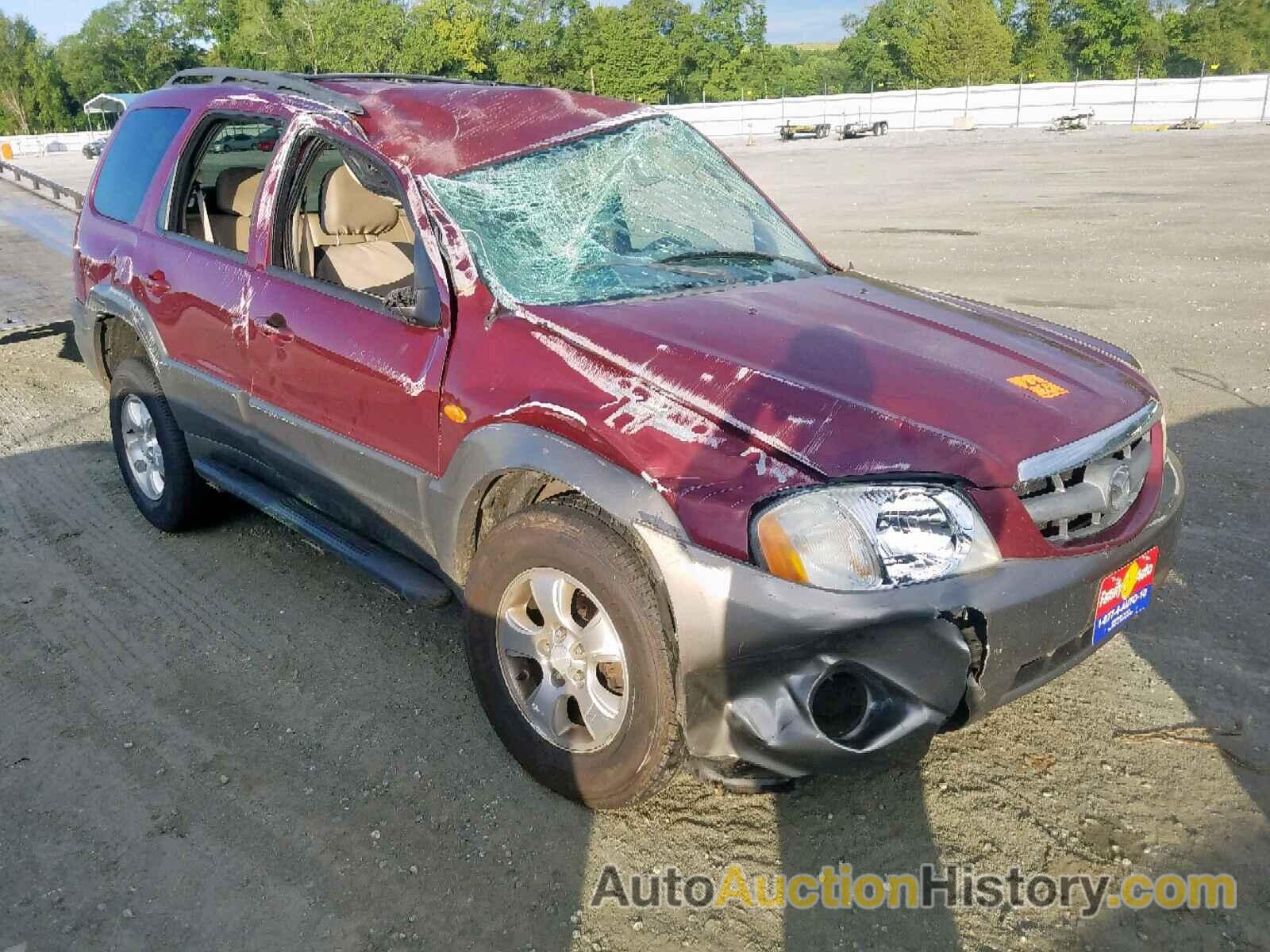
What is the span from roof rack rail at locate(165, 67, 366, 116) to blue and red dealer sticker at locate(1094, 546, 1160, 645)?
2.83 meters

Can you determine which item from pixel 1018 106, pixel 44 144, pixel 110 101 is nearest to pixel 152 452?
pixel 110 101

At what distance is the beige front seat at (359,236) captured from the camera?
4156 mm

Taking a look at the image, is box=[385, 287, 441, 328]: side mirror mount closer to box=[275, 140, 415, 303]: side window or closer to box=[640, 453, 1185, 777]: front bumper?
box=[275, 140, 415, 303]: side window

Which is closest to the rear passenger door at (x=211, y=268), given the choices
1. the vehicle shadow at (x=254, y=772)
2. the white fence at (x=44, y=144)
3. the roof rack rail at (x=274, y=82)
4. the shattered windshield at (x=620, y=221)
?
the roof rack rail at (x=274, y=82)

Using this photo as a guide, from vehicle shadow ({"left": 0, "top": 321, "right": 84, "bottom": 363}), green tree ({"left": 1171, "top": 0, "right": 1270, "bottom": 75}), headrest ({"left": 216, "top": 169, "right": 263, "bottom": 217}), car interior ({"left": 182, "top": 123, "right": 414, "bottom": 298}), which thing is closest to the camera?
car interior ({"left": 182, "top": 123, "right": 414, "bottom": 298})

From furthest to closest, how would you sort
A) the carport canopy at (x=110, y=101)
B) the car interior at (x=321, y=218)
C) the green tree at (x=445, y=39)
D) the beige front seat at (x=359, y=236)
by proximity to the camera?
1. the green tree at (x=445, y=39)
2. the carport canopy at (x=110, y=101)
3. the beige front seat at (x=359, y=236)
4. the car interior at (x=321, y=218)

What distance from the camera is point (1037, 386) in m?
2.91

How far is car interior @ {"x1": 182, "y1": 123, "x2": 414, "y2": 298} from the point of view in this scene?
402cm

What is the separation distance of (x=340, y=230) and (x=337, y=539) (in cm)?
136

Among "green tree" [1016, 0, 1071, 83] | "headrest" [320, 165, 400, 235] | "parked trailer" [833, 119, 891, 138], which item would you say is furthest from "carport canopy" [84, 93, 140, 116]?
"green tree" [1016, 0, 1071, 83]

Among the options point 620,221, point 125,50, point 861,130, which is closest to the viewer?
point 620,221

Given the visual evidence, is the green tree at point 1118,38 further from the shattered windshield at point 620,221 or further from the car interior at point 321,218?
the car interior at point 321,218

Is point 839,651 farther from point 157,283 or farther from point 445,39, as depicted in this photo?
point 445,39

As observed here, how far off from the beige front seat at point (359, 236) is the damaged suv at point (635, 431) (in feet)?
0.04
